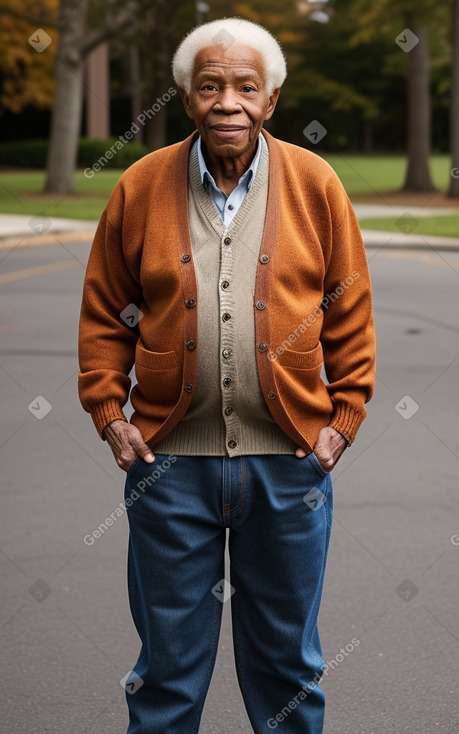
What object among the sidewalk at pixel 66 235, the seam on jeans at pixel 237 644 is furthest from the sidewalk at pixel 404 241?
the seam on jeans at pixel 237 644

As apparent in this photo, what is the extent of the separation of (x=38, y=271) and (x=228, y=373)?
463 inches

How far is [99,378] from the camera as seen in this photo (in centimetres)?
265

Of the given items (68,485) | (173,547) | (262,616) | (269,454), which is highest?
(269,454)

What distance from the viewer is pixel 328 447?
2615 millimetres

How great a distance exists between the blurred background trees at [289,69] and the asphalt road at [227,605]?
9.83 m

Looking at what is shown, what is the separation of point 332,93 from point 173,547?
65773 millimetres

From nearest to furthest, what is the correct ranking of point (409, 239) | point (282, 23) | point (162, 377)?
point (162, 377)
point (409, 239)
point (282, 23)

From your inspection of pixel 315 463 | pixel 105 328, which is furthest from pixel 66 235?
pixel 315 463

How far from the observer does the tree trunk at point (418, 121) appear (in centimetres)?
3075

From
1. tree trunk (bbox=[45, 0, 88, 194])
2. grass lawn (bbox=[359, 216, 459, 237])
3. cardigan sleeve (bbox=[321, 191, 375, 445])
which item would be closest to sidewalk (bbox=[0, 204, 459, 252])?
grass lawn (bbox=[359, 216, 459, 237])

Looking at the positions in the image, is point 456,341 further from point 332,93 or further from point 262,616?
point 332,93

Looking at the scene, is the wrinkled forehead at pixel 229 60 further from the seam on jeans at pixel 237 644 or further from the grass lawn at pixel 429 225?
the grass lawn at pixel 429 225

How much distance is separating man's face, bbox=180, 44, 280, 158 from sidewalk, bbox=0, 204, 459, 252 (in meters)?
14.2

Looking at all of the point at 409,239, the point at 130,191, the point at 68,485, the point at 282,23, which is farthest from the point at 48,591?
the point at 282,23
